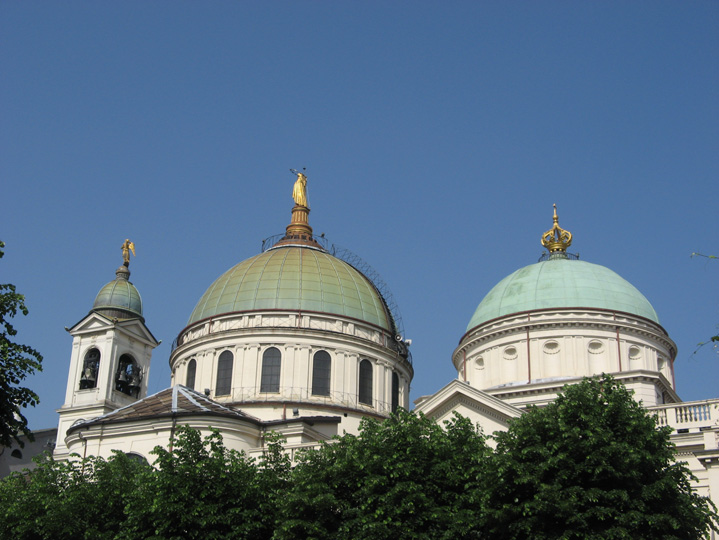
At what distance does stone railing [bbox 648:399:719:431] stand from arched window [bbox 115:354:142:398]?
36392 millimetres

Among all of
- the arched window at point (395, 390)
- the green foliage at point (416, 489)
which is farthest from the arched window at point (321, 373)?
the green foliage at point (416, 489)

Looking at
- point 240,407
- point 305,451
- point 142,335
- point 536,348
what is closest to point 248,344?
point 240,407

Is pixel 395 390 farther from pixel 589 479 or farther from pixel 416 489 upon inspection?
pixel 589 479

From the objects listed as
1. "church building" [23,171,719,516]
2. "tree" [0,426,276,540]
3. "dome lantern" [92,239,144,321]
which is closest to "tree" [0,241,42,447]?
"tree" [0,426,276,540]

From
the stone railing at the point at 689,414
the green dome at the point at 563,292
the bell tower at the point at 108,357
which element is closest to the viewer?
the stone railing at the point at 689,414

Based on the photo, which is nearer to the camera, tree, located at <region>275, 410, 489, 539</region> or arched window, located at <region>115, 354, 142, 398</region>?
tree, located at <region>275, 410, 489, 539</region>

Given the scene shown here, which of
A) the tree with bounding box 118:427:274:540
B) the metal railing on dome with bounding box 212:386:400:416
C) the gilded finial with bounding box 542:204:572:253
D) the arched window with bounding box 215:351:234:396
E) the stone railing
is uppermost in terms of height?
the gilded finial with bounding box 542:204:572:253

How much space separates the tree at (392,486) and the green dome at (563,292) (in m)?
25.9

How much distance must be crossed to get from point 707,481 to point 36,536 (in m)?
28.1

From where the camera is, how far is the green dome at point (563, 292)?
208 ft

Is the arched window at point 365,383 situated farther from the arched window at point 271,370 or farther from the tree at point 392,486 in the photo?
the tree at point 392,486

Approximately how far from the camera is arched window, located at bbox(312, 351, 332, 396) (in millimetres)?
63500

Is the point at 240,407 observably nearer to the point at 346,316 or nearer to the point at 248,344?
the point at 248,344

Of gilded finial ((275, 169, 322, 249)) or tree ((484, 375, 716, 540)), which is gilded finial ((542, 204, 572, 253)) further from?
tree ((484, 375, 716, 540))
